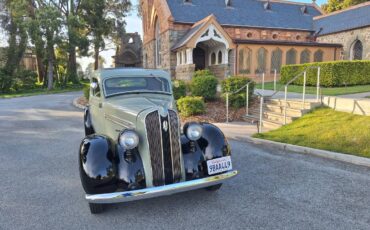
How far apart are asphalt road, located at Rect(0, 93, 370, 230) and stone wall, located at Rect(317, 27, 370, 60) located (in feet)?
70.7

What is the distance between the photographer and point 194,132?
402 cm

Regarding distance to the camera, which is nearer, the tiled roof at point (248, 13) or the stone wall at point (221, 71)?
the stone wall at point (221, 71)

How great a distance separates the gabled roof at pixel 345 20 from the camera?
23166mm

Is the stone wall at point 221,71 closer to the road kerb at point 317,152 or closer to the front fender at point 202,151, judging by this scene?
the road kerb at point 317,152

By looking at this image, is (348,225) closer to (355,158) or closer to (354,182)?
(354,182)

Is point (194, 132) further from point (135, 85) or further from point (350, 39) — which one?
point (350, 39)

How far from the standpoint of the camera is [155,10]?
25.8 metres

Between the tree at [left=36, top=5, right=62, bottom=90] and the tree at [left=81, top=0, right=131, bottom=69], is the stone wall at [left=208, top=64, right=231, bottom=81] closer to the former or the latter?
the tree at [left=36, top=5, right=62, bottom=90]

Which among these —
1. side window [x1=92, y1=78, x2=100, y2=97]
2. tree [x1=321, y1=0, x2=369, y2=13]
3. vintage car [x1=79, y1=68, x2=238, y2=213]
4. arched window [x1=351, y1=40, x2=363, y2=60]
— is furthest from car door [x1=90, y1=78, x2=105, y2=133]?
tree [x1=321, y1=0, x2=369, y2=13]

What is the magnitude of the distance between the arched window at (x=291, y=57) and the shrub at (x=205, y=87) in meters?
13.8

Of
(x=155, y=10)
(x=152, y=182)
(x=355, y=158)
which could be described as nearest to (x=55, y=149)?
(x=152, y=182)

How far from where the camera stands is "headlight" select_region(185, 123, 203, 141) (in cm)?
401

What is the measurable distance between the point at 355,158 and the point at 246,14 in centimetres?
2446

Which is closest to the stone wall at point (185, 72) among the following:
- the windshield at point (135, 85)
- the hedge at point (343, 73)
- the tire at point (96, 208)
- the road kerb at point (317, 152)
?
the hedge at point (343, 73)
